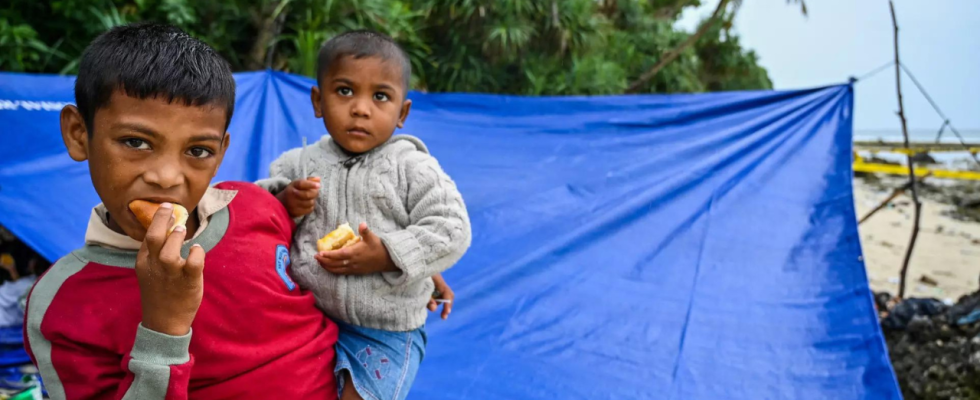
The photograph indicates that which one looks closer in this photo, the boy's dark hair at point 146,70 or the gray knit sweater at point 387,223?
the boy's dark hair at point 146,70

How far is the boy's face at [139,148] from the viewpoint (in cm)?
78

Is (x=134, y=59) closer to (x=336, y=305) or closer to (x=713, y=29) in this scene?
(x=336, y=305)

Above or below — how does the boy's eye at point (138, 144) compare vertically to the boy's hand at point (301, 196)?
above

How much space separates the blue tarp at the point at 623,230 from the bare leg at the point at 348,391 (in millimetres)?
739

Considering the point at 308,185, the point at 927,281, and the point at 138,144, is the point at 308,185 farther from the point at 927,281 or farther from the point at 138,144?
the point at 927,281

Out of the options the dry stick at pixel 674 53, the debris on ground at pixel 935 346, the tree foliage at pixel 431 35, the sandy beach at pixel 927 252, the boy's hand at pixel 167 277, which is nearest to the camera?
the boy's hand at pixel 167 277

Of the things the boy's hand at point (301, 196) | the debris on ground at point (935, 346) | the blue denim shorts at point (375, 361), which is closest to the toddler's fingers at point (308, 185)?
the boy's hand at point (301, 196)

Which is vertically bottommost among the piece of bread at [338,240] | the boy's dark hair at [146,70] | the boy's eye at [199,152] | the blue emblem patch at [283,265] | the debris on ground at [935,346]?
the debris on ground at [935,346]

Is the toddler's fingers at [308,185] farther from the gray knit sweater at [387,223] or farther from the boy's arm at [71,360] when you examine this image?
the boy's arm at [71,360]

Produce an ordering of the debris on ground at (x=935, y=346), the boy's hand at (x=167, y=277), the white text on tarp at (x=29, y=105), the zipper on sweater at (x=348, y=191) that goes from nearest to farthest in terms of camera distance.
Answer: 1. the boy's hand at (x=167, y=277)
2. the zipper on sweater at (x=348, y=191)
3. the white text on tarp at (x=29, y=105)
4. the debris on ground at (x=935, y=346)

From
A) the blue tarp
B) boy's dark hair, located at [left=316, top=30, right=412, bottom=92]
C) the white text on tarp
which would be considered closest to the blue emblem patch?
boy's dark hair, located at [left=316, top=30, right=412, bottom=92]

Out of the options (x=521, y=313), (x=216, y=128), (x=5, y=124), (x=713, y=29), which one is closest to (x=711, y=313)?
(x=521, y=313)

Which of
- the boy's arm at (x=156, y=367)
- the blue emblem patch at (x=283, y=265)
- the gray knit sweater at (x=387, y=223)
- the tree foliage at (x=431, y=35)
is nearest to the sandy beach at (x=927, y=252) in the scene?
the tree foliage at (x=431, y=35)

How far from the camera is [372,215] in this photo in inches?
47.1
